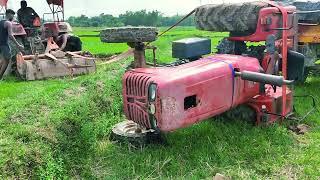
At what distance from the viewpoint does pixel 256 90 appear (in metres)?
6.54

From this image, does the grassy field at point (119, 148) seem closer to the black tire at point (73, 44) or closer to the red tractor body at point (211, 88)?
the red tractor body at point (211, 88)

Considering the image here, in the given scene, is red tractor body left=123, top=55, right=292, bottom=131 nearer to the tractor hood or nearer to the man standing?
the tractor hood

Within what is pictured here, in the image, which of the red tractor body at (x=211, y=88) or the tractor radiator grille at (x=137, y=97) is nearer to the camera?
the red tractor body at (x=211, y=88)

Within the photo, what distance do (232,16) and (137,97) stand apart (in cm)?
198

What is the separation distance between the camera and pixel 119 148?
6.32m

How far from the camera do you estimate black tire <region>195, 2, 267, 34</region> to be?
6.69m

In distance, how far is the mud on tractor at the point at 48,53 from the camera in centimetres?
954

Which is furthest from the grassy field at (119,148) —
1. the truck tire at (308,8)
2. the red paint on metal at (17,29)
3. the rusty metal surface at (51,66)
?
the red paint on metal at (17,29)

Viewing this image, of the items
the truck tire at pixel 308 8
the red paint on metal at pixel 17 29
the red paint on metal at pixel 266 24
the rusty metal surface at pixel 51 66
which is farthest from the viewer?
the red paint on metal at pixel 17 29

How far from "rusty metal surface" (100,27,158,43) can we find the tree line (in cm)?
3044

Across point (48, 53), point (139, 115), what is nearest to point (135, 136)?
point (139, 115)

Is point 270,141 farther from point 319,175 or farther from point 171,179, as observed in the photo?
point 171,179

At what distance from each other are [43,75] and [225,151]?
4790 millimetres

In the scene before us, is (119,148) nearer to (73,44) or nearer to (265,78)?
(265,78)
